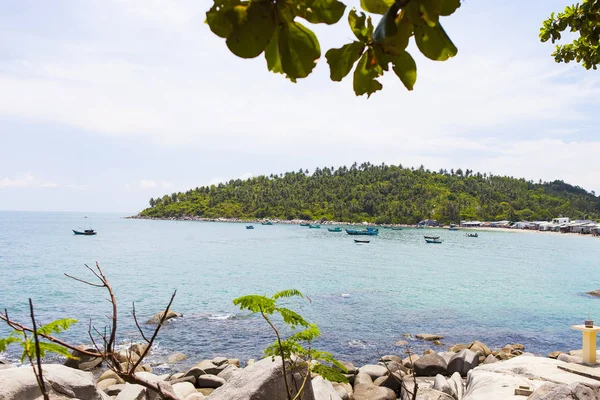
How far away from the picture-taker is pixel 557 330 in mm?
21359

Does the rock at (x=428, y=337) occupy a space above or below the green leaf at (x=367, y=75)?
below

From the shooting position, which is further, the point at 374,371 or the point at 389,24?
the point at 374,371

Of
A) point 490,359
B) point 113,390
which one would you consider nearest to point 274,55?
point 113,390

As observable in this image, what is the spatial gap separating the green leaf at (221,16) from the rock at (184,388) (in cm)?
1165

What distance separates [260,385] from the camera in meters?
7.06

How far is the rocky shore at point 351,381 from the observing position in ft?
23.6

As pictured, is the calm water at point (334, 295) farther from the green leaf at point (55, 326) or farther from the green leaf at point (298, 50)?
the green leaf at point (298, 50)

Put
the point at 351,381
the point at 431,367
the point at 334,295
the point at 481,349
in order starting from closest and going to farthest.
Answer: the point at 351,381 → the point at 431,367 → the point at 481,349 → the point at 334,295

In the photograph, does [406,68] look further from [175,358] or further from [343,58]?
[175,358]

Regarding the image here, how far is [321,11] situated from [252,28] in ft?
0.48

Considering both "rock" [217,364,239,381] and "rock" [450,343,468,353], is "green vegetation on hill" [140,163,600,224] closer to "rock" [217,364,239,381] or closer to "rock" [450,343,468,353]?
"rock" [450,343,468,353]

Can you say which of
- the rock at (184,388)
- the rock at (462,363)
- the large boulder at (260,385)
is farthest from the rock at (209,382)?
the rock at (462,363)

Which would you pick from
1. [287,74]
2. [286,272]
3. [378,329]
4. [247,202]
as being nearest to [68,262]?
[286,272]

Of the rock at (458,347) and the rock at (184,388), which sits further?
the rock at (458,347)
